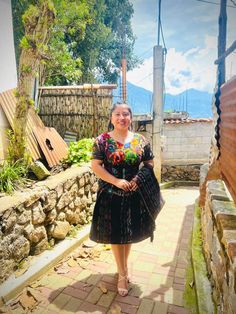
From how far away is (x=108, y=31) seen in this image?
14.2 metres

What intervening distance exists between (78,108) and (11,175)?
4.16m

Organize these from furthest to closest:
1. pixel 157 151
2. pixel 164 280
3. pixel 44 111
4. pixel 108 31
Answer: pixel 108 31 → pixel 157 151 → pixel 44 111 → pixel 164 280

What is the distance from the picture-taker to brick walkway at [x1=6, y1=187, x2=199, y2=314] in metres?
2.56

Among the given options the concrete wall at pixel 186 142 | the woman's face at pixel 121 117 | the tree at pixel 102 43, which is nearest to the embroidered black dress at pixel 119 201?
the woman's face at pixel 121 117

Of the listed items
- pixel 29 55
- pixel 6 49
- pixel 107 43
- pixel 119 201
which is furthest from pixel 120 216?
pixel 107 43

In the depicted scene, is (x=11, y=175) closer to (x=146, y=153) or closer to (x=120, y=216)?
(x=120, y=216)

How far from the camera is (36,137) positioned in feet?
16.1

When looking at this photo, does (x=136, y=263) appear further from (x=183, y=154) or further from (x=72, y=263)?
(x=183, y=154)

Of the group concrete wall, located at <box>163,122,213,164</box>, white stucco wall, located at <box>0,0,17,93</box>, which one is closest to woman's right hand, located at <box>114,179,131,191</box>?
white stucco wall, located at <box>0,0,17,93</box>

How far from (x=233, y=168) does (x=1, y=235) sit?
2.45 metres

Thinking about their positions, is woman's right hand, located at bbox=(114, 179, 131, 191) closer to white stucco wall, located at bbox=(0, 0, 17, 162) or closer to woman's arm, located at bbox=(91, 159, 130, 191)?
woman's arm, located at bbox=(91, 159, 130, 191)

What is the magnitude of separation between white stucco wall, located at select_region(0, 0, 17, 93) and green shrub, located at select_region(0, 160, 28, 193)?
1.65 metres

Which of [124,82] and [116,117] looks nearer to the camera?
[116,117]

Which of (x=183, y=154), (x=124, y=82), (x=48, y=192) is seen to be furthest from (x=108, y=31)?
(x=48, y=192)
